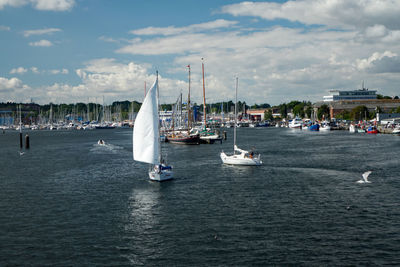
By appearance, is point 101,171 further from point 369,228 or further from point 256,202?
point 369,228

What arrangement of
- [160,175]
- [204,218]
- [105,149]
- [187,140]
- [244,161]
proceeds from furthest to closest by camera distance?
[187,140], [105,149], [244,161], [160,175], [204,218]

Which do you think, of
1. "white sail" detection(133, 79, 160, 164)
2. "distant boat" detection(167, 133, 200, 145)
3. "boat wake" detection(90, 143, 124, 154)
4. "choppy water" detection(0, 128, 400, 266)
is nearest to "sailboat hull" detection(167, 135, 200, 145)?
"distant boat" detection(167, 133, 200, 145)

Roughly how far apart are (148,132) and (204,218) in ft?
62.2

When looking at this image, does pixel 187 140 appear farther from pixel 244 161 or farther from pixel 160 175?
pixel 160 175

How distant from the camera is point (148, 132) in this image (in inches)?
2119

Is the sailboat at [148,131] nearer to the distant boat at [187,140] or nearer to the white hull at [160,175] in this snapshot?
the white hull at [160,175]

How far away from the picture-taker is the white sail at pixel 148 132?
5281 cm

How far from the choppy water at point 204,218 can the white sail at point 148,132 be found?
4482mm

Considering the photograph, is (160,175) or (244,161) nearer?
(160,175)

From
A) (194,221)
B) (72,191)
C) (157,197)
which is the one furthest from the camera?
(72,191)

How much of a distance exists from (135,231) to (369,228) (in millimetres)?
20365

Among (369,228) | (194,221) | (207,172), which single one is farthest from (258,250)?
(207,172)

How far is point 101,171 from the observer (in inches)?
2790

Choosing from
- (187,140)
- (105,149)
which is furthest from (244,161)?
(105,149)
